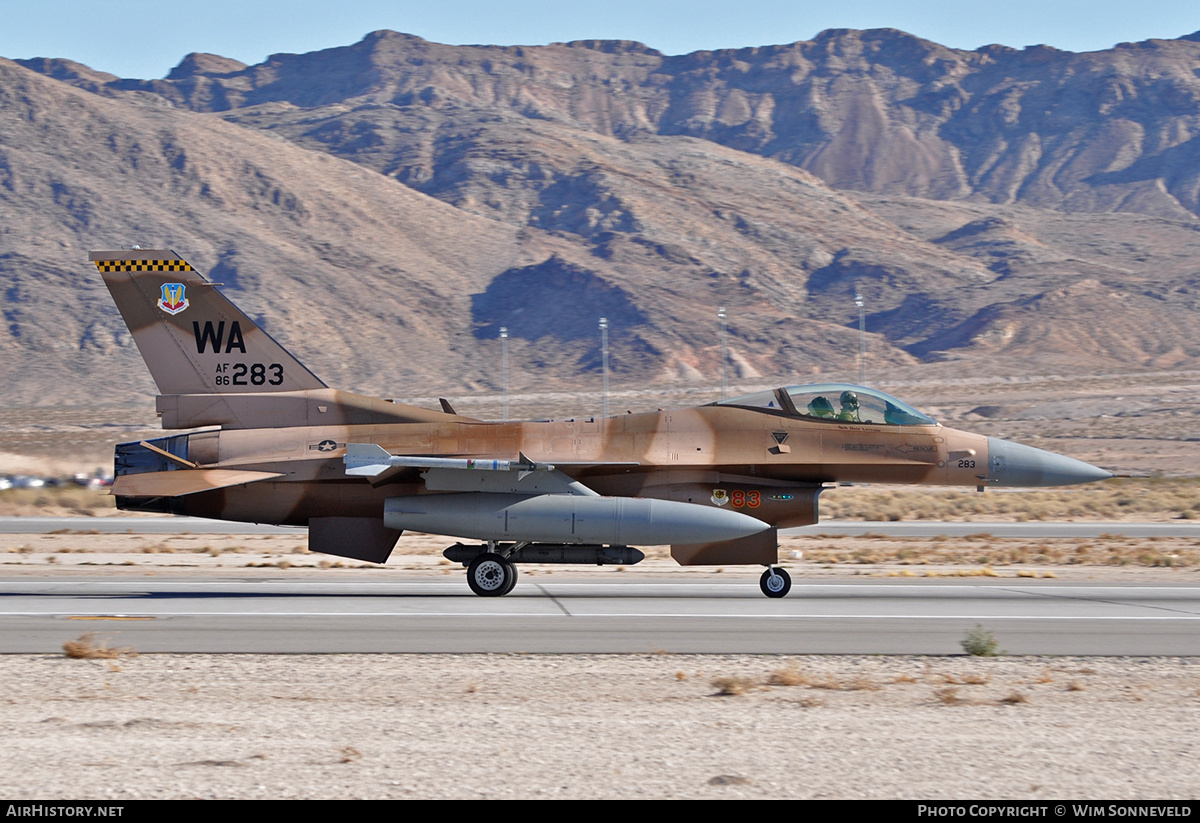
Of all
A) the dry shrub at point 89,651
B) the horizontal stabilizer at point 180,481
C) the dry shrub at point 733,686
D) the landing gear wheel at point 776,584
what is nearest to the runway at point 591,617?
the landing gear wheel at point 776,584

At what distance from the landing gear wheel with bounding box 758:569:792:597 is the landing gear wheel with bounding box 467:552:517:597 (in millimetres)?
3393

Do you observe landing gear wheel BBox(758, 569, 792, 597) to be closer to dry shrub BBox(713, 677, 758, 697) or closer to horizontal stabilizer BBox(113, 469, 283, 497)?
dry shrub BBox(713, 677, 758, 697)

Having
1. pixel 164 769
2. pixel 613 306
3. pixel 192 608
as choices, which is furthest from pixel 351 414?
pixel 613 306

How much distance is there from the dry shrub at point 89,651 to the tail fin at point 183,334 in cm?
644

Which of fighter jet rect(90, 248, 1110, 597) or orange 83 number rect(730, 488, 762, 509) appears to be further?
orange 83 number rect(730, 488, 762, 509)

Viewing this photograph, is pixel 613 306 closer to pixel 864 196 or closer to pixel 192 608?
pixel 864 196

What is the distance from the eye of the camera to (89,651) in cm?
1162

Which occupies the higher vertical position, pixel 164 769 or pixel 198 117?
pixel 198 117

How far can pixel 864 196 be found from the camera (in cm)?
15925

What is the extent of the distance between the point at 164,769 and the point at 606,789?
2641mm

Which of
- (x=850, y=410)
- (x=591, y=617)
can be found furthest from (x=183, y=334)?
(x=850, y=410)

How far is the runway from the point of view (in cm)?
1280

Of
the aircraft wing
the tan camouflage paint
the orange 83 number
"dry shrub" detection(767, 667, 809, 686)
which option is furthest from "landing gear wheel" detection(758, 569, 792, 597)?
"dry shrub" detection(767, 667, 809, 686)

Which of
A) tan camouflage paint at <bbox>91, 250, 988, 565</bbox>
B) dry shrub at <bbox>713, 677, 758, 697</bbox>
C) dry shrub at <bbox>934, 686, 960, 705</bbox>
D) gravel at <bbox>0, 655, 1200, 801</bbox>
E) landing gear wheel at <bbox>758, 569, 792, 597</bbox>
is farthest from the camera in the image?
tan camouflage paint at <bbox>91, 250, 988, 565</bbox>
